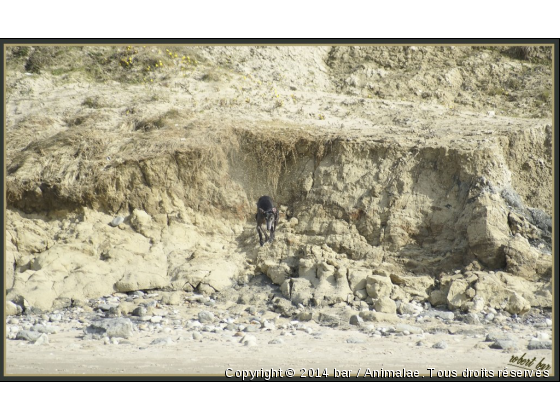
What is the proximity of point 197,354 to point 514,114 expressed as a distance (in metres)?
10.8

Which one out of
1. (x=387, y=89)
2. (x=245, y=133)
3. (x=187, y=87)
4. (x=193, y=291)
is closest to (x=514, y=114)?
(x=387, y=89)

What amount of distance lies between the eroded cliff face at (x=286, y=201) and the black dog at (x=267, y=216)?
0.19 meters

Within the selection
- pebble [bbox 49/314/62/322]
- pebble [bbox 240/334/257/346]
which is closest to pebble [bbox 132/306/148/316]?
pebble [bbox 49/314/62/322]

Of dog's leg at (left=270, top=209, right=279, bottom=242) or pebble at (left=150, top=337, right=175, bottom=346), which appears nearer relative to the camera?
pebble at (left=150, top=337, right=175, bottom=346)

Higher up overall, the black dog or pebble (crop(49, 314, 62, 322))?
the black dog

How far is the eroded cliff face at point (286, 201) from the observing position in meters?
11.0

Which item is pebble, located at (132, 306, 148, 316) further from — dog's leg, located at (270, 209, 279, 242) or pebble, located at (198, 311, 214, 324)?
dog's leg, located at (270, 209, 279, 242)

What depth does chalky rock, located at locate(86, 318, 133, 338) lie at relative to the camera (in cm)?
904

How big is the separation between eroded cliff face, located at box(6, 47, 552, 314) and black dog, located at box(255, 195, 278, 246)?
0.62 ft

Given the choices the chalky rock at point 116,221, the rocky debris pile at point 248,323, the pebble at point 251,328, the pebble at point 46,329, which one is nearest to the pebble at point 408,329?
the rocky debris pile at point 248,323

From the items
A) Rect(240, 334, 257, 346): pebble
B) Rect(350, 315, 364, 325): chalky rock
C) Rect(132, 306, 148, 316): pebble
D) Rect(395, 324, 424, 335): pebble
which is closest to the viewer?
Rect(240, 334, 257, 346): pebble

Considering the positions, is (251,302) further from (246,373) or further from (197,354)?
(246,373)

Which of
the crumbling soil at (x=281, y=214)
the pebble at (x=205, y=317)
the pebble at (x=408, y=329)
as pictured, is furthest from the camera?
the pebble at (x=205, y=317)

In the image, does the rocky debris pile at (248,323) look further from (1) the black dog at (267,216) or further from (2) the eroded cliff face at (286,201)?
(1) the black dog at (267,216)
